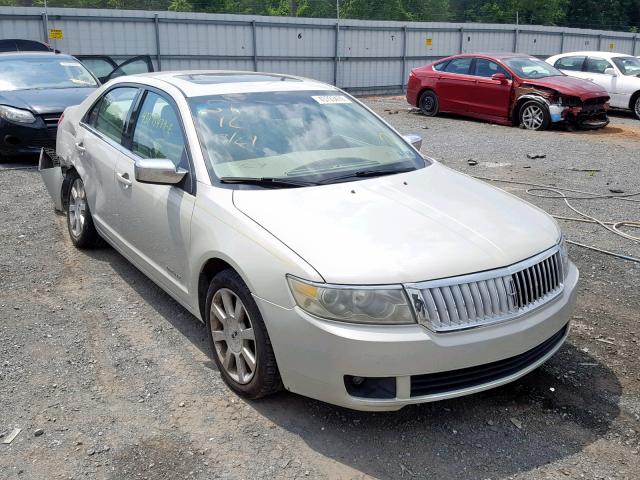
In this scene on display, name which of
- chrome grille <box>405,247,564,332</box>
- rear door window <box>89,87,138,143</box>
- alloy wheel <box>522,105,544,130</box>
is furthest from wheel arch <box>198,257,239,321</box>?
alloy wheel <box>522,105,544,130</box>

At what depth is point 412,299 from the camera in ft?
9.96

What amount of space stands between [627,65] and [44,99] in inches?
526

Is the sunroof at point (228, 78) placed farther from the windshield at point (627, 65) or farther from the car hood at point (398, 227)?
the windshield at point (627, 65)

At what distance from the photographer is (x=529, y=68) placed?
570 inches

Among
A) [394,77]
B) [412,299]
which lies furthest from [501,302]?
[394,77]

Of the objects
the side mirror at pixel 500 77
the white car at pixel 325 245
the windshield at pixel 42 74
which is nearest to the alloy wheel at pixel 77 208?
the white car at pixel 325 245

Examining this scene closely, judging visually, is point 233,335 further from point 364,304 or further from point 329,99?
point 329,99

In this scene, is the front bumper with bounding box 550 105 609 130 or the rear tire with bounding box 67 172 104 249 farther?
the front bumper with bounding box 550 105 609 130

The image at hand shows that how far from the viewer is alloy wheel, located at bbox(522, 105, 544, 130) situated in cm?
1382

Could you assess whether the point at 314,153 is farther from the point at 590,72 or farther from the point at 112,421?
the point at 590,72

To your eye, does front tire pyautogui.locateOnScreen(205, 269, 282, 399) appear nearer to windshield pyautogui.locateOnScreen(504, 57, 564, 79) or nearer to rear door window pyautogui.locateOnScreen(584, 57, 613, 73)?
windshield pyautogui.locateOnScreen(504, 57, 564, 79)

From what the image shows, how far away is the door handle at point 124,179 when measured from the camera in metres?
4.66

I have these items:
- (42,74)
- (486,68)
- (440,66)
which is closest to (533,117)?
(486,68)

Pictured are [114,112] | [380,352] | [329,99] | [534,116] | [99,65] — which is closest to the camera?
[380,352]
